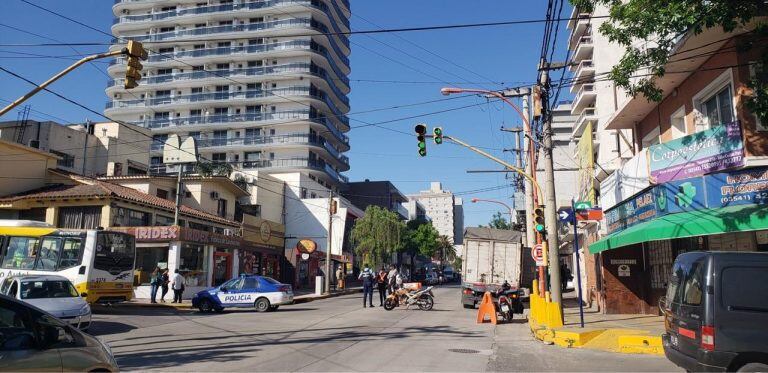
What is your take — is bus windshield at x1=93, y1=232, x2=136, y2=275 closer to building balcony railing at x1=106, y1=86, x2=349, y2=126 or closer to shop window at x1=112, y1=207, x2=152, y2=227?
shop window at x1=112, y1=207, x2=152, y2=227

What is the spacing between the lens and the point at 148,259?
30.2 meters

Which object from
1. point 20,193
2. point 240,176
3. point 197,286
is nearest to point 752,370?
point 197,286

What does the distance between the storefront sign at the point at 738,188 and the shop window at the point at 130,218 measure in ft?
86.9

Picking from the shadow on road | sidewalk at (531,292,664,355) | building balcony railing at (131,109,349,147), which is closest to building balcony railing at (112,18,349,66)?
building balcony railing at (131,109,349,147)

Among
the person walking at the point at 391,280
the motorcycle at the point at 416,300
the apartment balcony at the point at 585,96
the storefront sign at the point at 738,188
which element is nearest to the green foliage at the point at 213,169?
the person walking at the point at 391,280

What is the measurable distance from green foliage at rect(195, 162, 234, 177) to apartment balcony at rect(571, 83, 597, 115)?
3795 cm

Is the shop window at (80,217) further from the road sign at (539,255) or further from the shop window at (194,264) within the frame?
the road sign at (539,255)

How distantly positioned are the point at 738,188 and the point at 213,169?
4631cm

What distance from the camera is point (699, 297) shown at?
7254 millimetres

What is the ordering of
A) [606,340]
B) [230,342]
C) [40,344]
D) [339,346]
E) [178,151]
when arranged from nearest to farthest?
[40,344] → [339,346] → [606,340] → [230,342] → [178,151]

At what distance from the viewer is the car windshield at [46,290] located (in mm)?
14073

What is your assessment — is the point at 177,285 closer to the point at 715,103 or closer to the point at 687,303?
the point at 715,103

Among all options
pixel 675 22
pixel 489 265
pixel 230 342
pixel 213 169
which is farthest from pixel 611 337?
pixel 213 169

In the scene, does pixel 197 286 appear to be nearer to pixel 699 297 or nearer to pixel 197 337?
pixel 197 337
